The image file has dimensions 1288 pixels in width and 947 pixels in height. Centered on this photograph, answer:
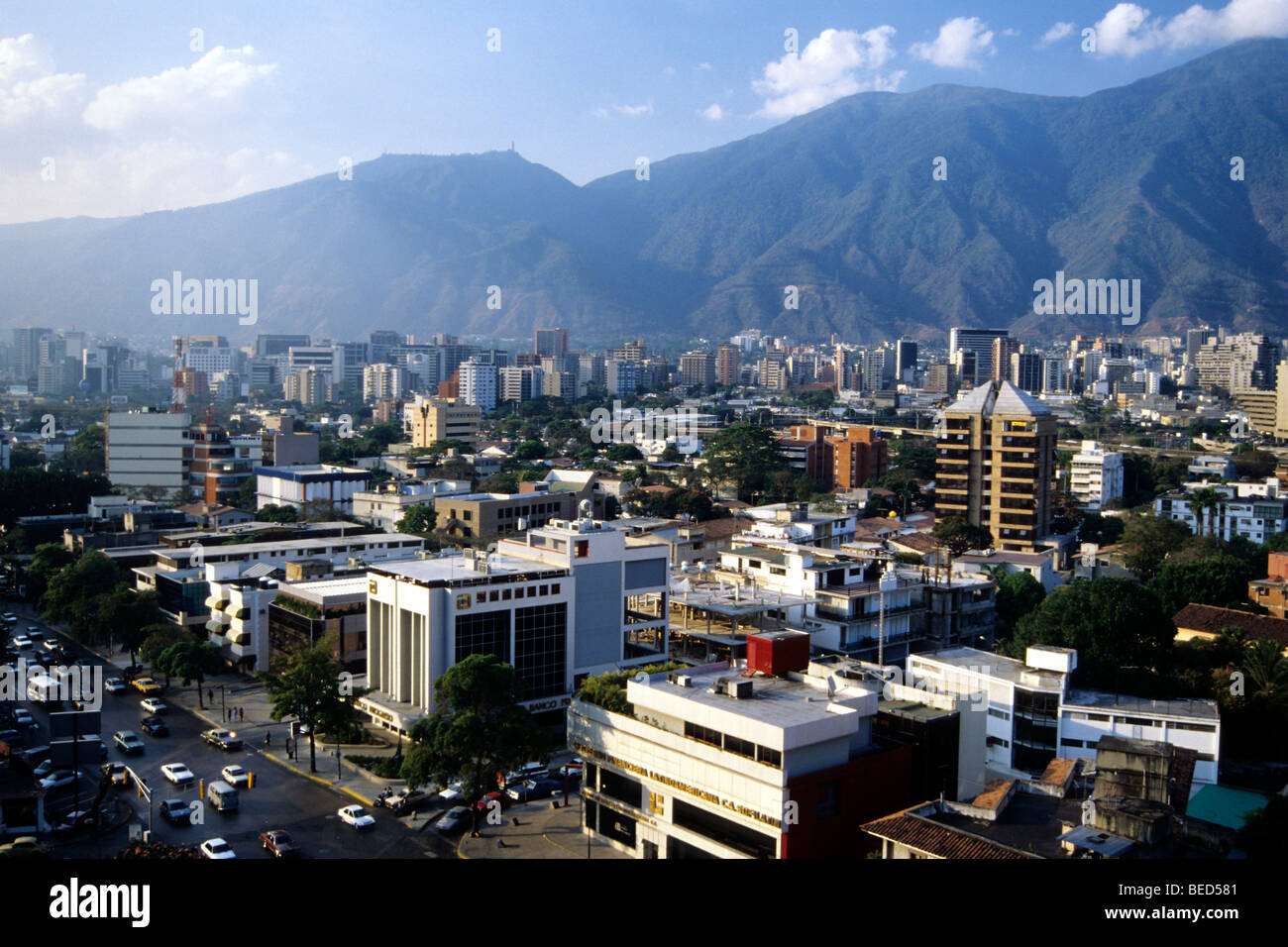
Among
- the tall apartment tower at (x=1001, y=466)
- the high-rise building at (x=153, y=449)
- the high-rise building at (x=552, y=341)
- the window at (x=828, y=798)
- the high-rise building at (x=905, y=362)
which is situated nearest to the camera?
the window at (x=828, y=798)

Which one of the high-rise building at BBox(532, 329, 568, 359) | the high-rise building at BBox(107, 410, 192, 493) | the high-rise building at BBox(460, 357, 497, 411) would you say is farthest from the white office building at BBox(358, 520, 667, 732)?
the high-rise building at BBox(532, 329, 568, 359)

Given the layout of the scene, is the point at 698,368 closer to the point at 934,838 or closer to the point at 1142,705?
the point at 1142,705

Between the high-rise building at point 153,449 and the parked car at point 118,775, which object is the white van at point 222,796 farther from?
the high-rise building at point 153,449

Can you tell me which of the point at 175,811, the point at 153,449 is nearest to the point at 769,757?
the point at 175,811

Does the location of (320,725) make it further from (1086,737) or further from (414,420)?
(414,420)

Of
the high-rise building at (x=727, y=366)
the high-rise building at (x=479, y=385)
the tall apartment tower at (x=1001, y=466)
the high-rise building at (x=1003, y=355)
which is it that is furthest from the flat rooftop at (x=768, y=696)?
the high-rise building at (x=727, y=366)
